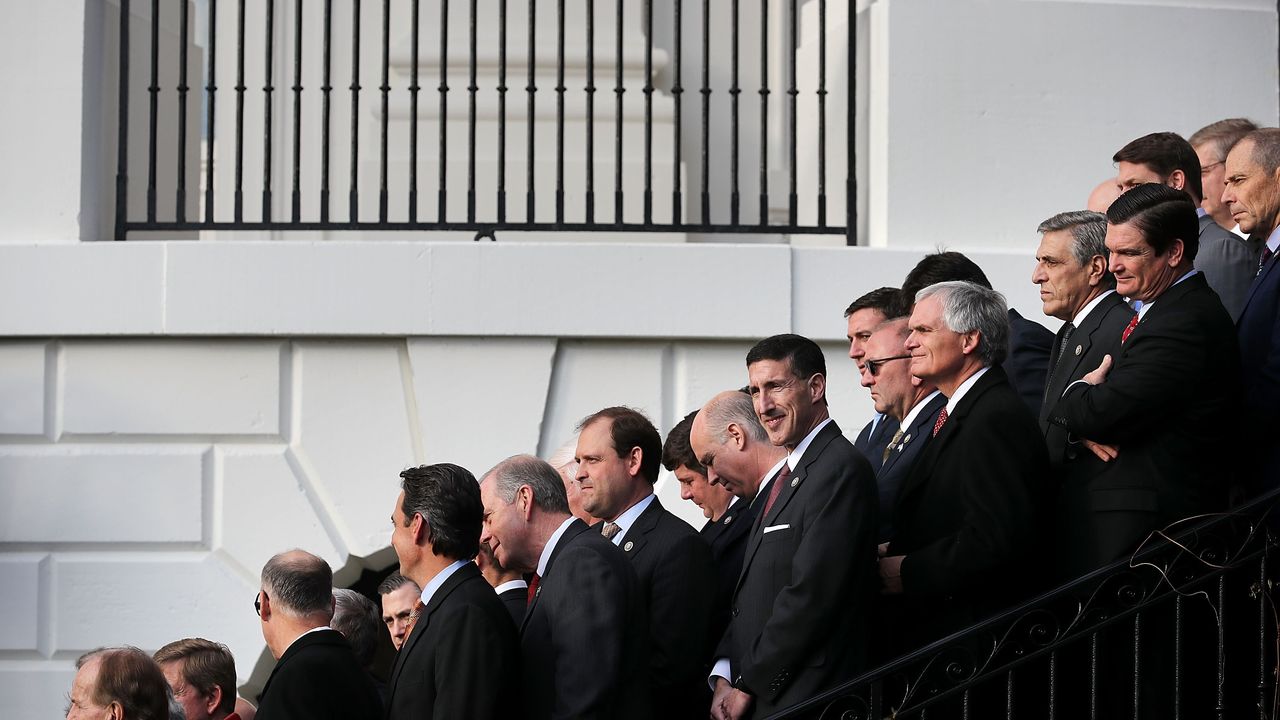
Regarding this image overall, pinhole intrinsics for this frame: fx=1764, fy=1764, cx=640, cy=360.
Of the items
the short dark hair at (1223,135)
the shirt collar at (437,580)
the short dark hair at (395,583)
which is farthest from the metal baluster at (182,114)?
the short dark hair at (1223,135)

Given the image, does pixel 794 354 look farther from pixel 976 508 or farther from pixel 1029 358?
pixel 1029 358

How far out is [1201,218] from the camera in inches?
216

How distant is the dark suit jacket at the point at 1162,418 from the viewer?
4539 millimetres

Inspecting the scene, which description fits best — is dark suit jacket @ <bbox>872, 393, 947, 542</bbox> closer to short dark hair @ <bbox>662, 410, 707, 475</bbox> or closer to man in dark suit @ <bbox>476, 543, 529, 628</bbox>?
short dark hair @ <bbox>662, 410, 707, 475</bbox>

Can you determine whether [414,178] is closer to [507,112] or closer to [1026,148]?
[507,112]

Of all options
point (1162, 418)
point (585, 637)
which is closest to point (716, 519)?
point (585, 637)

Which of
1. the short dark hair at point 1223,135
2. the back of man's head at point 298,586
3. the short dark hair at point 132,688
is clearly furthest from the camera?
the short dark hair at point 1223,135

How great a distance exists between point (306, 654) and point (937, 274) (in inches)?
86.4

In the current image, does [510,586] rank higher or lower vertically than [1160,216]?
lower

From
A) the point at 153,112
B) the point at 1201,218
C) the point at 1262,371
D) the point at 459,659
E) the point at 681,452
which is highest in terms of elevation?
the point at 153,112

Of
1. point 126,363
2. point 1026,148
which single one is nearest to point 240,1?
point 126,363

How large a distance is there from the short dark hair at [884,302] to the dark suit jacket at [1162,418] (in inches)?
30.9

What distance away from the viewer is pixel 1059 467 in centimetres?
483

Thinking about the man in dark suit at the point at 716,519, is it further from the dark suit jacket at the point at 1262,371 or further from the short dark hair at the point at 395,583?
the dark suit jacket at the point at 1262,371
